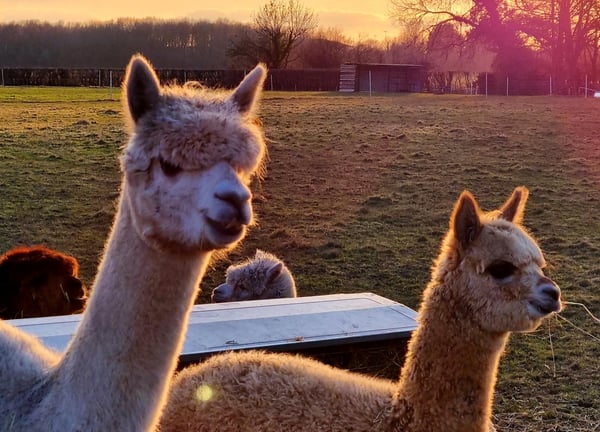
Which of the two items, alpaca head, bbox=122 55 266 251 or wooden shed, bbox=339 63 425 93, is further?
wooden shed, bbox=339 63 425 93

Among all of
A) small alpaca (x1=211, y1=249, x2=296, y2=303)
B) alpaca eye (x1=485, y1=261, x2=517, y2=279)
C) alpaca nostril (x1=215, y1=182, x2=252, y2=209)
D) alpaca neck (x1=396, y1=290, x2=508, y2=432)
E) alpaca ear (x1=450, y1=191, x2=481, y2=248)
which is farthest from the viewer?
small alpaca (x1=211, y1=249, x2=296, y2=303)

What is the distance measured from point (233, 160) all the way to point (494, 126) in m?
Result: 18.6

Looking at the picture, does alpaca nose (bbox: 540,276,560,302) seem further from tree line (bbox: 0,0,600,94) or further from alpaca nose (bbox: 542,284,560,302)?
tree line (bbox: 0,0,600,94)

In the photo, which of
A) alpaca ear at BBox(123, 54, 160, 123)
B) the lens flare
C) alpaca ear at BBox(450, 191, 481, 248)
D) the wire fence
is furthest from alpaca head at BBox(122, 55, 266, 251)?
the wire fence

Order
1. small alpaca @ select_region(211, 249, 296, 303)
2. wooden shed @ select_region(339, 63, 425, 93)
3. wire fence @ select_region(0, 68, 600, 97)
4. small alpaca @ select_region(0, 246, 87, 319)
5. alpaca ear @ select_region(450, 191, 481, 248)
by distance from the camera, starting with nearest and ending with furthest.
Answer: alpaca ear @ select_region(450, 191, 481, 248) < small alpaca @ select_region(0, 246, 87, 319) < small alpaca @ select_region(211, 249, 296, 303) < wire fence @ select_region(0, 68, 600, 97) < wooden shed @ select_region(339, 63, 425, 93)

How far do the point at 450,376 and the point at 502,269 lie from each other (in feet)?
1.99

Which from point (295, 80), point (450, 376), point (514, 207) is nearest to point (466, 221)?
point (514, 207)

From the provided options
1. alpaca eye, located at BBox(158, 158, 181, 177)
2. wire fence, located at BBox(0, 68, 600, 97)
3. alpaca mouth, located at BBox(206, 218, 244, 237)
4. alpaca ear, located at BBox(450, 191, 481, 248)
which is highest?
wire fence, located at BBox(0, 68, 600, 97)

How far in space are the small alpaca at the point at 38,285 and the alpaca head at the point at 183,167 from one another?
4.39 metres

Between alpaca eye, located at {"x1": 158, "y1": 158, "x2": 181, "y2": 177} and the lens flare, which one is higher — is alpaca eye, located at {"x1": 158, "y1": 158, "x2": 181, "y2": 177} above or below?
above

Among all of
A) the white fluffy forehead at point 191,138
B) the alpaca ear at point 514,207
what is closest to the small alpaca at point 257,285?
the alpaca ear at point 514,207

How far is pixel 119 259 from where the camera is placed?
2471 millimetres

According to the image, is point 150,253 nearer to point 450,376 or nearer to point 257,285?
point 450,376

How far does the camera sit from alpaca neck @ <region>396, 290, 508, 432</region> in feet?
11.7
